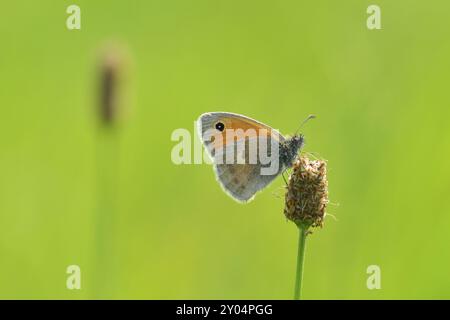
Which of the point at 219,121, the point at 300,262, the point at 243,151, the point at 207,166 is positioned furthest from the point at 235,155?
the point at 207,166

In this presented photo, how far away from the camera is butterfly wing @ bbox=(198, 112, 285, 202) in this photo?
6121 mm

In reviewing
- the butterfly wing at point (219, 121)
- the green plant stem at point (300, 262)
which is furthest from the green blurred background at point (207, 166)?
the green plant stem at point (300, 262)

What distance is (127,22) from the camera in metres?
12.0

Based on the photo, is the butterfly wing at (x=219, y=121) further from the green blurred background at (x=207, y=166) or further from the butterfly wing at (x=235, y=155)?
the green blurred background at (x=207, y=166)

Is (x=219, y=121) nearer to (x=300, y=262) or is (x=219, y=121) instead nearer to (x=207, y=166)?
(x=300, y=262)

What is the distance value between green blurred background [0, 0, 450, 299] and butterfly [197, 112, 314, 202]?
370 millimetres

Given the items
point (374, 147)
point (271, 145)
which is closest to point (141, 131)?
point (374, 147)

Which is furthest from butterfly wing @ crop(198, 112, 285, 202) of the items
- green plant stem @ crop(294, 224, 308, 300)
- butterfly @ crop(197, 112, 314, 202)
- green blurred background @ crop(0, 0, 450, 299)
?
green plant stem @ crop(294, 224, 308, 300)

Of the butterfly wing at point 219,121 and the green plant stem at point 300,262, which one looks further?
the butterfly wing at point 219,121

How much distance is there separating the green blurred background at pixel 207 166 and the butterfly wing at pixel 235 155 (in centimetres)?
39

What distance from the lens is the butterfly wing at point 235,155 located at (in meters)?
6.12

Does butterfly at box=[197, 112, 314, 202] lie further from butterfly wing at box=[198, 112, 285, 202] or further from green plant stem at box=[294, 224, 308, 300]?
green plant stem at box=[294, 224, 308, 300]

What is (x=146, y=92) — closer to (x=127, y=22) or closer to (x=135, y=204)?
(x=127, y=22)

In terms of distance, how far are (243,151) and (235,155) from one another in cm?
7
